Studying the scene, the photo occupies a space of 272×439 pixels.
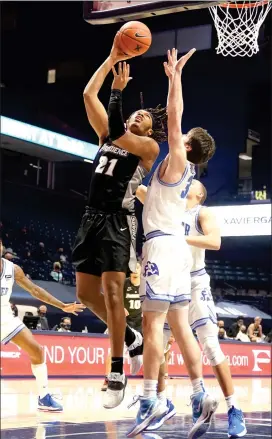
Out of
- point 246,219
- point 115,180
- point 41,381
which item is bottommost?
point 41,381

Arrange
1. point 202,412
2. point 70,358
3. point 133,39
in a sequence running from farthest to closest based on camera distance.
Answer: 1. point 70,358
2. point 133,39
3. point 202,412

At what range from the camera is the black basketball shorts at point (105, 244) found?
13.9 ft

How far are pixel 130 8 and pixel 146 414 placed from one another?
351cm

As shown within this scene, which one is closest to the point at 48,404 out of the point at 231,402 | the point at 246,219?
the point at 231,402

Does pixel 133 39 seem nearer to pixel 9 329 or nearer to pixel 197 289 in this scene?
pixel 197 289

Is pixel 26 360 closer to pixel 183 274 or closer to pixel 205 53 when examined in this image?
pixel 183 274

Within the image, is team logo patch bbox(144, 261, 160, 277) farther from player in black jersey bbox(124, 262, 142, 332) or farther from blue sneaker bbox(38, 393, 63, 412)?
player in black jersey bbox(124, 262, 142, 332)

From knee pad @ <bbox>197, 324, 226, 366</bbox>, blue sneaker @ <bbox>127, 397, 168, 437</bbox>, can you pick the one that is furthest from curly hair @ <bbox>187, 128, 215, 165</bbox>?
blue sneaker @ <bbox>127, 397, 168, 437</bbox>

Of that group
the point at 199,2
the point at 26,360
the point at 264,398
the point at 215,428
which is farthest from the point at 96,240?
the point at 26,360

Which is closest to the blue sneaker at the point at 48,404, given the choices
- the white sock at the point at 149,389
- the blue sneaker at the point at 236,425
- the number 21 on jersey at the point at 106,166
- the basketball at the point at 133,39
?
the blue sneaker at the point at 236,425

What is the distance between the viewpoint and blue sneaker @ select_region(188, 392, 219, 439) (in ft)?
14.0

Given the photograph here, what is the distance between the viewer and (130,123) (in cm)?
450

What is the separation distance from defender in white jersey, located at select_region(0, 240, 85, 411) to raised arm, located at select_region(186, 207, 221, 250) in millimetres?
1461

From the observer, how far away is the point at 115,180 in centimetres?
Result: 438
